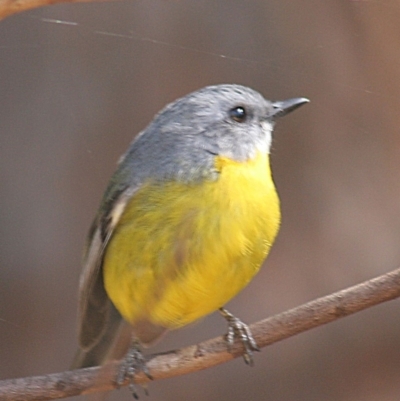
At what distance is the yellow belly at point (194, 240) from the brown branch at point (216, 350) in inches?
3.8

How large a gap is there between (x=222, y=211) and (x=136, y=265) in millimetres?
198

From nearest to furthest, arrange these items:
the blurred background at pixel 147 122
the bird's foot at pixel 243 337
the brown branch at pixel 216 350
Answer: the brown branch at pixel 216 350
the bird's foot at pixel 243 337
the blurred background at pixel 147 122

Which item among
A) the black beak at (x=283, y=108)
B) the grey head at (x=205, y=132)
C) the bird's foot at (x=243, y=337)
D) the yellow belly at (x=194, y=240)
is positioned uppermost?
the black beak at (x=283, y=108)

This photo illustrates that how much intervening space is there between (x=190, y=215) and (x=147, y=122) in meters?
0.83

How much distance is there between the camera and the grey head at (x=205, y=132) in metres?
1.29

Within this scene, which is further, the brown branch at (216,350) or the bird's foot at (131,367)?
the bird's foot at (131,367)

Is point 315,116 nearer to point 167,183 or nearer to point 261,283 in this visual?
point 261,283

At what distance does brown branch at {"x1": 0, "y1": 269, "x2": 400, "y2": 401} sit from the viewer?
1146 millimetres

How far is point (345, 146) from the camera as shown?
201 cm

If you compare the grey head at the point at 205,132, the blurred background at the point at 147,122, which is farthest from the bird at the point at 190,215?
the blurred background at the point at 147,122

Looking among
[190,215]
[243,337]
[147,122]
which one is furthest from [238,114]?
[147,122]

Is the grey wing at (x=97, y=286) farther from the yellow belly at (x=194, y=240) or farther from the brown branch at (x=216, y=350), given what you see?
the brown branch at (x=216, y=350)

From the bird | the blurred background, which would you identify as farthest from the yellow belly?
the blurred background

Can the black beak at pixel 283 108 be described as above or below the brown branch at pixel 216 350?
above
